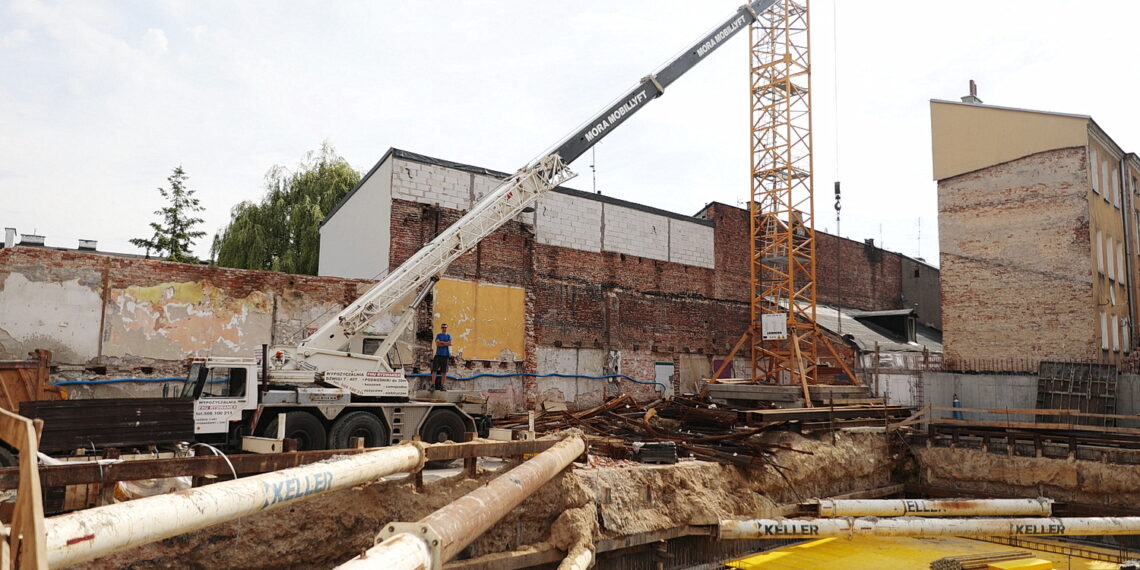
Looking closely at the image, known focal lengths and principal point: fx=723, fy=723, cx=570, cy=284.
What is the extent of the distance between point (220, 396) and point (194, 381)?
1.60 feet

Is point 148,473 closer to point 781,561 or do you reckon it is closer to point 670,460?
point 670,460

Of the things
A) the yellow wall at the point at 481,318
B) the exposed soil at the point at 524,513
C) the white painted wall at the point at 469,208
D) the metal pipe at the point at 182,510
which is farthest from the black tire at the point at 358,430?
the white painted wall at the point at 469,208

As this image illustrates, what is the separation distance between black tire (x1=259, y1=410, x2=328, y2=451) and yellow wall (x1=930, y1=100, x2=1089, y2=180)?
22890 mm

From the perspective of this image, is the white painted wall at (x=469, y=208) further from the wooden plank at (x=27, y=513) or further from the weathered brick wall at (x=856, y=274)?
the wooden plank at (x=27, y=513)

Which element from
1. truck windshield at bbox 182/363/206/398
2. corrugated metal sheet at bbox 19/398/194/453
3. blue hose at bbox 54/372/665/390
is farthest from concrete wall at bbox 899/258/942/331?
corrugated metal sheet at bbox 19/398/194/453

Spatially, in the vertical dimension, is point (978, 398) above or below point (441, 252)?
below

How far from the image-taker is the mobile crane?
11.9 metres

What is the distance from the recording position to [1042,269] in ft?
75.9

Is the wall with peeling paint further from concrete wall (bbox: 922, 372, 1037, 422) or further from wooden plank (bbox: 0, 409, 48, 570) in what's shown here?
concrete wall (bbox: 922, 372, 1037, 422)

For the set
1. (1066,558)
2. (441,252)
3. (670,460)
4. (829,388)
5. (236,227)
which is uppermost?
(236,227)

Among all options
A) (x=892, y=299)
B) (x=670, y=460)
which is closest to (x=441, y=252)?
(x=670, y=460)

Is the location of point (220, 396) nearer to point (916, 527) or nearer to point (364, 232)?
point (364, 232)

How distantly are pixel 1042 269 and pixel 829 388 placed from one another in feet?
31.7

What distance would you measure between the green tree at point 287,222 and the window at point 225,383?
708 inches
